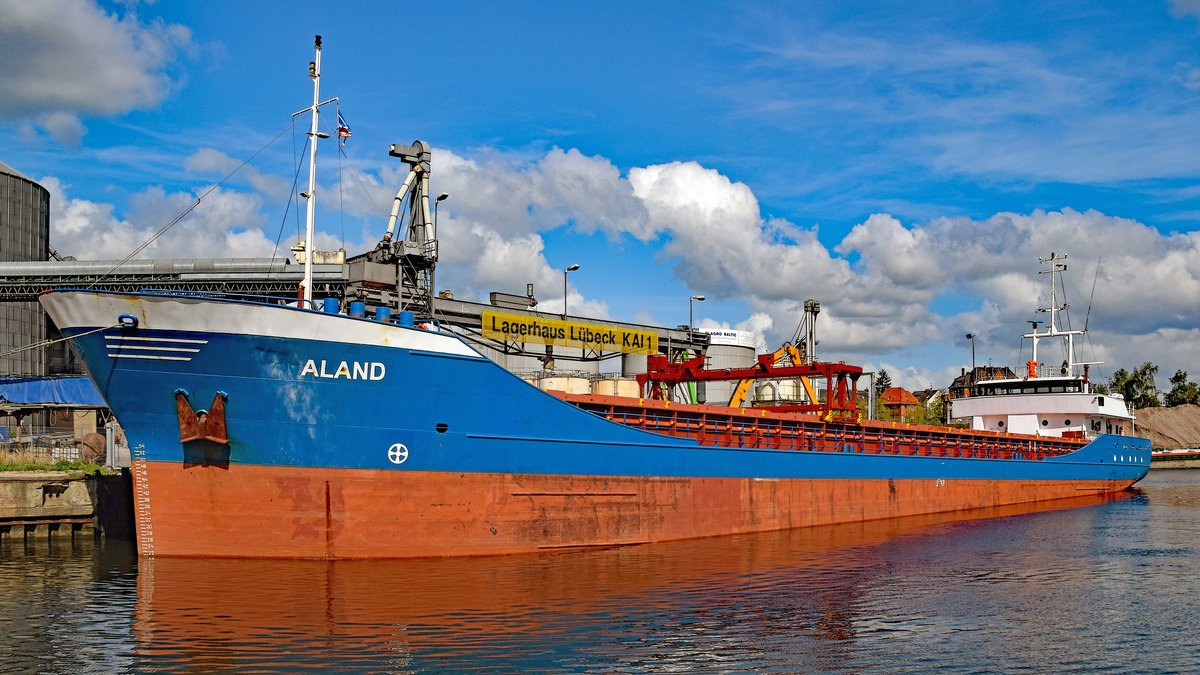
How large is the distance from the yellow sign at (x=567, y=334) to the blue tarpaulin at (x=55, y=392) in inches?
577

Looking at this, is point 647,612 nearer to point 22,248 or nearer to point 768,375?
point 768,375

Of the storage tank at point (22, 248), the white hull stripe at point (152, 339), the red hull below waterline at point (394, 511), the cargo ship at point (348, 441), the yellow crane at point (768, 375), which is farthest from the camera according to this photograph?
the storage tank at point (22, 248)

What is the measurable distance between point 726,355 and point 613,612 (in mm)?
48219

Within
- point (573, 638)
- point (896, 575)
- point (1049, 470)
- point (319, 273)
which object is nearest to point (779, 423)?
point (896, 575)

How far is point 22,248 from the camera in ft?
146

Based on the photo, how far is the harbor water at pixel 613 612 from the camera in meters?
9.46

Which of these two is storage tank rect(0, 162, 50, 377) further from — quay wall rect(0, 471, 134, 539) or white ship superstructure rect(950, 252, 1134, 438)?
white ship superstructure rect(950, 252, 1134, 438)

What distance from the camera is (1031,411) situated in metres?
36.6

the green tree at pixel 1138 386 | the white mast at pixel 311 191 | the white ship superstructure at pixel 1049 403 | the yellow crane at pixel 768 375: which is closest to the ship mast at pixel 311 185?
the white mast at pixel 311 191

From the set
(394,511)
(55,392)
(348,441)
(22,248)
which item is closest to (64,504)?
(348,441)

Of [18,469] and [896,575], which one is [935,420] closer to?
[896,575]

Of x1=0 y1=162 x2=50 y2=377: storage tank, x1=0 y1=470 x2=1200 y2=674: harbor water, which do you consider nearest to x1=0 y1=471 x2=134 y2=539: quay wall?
x1=0 y1=470 x2=1200 y2=674: harbor water

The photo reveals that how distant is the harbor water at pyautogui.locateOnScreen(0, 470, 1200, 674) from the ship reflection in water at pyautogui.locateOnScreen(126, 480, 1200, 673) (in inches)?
1.7

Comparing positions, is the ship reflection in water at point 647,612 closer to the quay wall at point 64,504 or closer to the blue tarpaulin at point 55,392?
the quay wall at point 64,504
